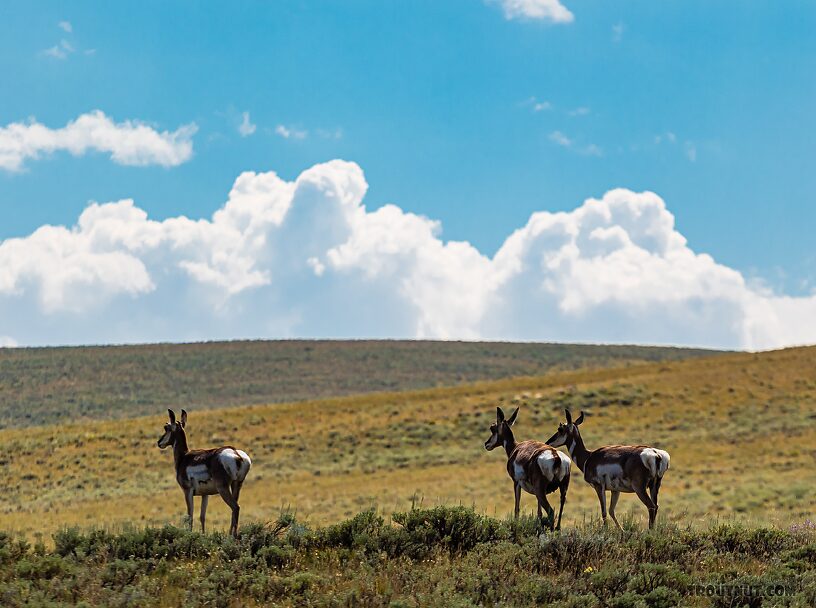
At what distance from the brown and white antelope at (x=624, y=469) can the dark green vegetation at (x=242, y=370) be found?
274 ft

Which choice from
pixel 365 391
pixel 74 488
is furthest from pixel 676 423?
pixel 365 391

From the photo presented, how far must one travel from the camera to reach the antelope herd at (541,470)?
15.1m

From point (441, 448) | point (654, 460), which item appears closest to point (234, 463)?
point (654, 460)

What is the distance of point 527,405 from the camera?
60.7 metres

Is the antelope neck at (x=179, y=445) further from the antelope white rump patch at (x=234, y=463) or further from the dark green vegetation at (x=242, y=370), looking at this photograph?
the dark green vegetation at (x=242, y=370)

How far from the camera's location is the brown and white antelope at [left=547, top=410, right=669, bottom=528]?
51.9 ft

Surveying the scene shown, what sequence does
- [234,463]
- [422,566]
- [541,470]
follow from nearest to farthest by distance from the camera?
[422,566] → [541,470] → [234,463]

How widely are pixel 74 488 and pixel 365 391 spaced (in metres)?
67.5

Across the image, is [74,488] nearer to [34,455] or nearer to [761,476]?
[34,455]

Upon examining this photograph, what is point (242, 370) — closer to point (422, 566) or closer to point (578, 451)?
point (578, 451)

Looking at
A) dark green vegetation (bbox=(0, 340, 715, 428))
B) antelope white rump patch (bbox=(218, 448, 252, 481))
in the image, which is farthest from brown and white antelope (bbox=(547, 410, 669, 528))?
dark green vegetation (bbox=(0, 340, 715, 428))

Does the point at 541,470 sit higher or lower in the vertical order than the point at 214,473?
higher

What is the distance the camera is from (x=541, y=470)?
1507 centimetres

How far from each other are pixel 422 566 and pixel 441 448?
3975 centimetres
